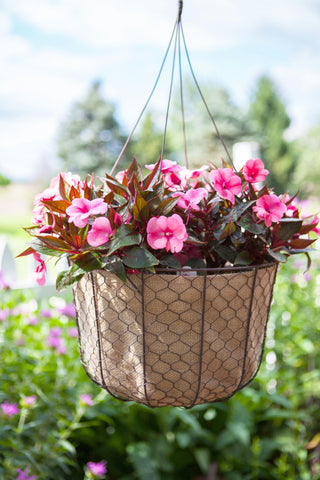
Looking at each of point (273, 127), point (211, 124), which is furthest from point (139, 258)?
point (273, 127)

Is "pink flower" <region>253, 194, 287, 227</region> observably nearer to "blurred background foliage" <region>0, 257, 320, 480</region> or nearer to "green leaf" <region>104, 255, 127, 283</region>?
"green leaf" <region>104, 255, 127, 283</region>

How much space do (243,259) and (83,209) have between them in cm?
22

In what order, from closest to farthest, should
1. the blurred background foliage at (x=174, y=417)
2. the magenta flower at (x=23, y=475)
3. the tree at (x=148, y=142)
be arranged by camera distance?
the magenta flower at (x=23, y=475), the blurred background foliage at (x=174, y=417), the tree at (x=148, y=142)

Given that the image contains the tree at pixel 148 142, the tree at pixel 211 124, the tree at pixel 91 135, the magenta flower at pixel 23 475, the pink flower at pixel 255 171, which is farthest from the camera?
the tree at pixel 148 142

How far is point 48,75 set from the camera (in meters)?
24.6

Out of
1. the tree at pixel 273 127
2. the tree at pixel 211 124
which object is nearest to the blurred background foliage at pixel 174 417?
the tree at pixel 211 124

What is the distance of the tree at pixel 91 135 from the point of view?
13.6 meters

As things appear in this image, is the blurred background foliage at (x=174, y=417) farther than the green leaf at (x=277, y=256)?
Yes

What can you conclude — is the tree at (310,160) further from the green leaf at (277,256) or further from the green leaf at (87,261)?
the green leaf at (87,261)

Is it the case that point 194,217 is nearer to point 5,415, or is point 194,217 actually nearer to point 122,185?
point 122,185

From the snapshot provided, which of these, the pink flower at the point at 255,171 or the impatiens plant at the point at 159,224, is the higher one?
the pink flower at the point at 255,171

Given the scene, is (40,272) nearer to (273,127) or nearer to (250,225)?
(250,225)

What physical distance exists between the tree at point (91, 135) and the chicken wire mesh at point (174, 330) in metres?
13.2

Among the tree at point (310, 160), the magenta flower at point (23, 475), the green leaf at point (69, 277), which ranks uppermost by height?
the green leaf at point (69, 277)
